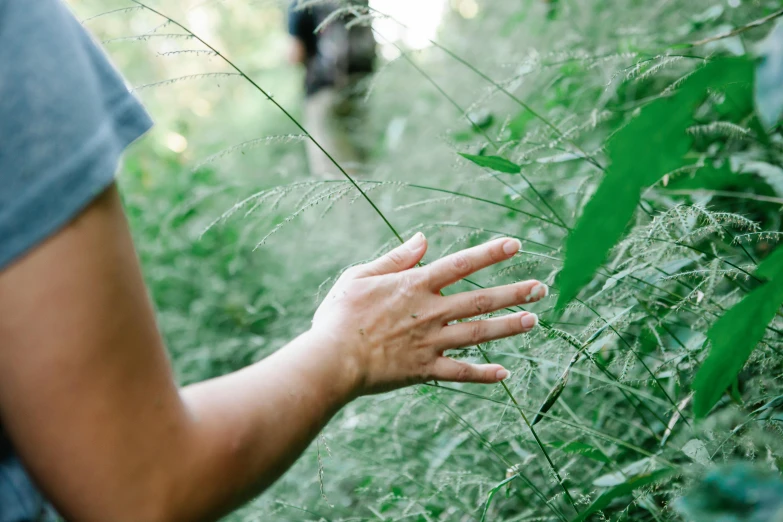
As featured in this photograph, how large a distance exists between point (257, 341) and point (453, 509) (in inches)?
33.7

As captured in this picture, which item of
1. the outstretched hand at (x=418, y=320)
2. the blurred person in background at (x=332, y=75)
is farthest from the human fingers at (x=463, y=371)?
the blurred person in background at (x=332, y=75)

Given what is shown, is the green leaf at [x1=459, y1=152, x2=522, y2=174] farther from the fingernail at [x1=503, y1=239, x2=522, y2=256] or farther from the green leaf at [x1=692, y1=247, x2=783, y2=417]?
the green leaf at [x1=692, y1=247, x2=783, y2=417]

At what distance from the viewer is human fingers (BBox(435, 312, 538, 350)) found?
0.71 metres

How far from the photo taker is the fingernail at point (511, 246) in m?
0.70

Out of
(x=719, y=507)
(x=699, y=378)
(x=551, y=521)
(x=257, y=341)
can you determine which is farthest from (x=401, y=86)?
(x=719, y=507)

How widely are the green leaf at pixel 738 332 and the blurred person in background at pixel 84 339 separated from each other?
0.41 metres

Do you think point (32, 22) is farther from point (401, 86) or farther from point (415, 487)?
point (401, 86)

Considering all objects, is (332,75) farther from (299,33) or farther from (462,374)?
(462,374)

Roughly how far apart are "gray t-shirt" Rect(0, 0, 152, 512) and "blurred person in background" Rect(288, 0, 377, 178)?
2.55m

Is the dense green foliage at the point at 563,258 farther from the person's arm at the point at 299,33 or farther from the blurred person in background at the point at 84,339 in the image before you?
the person's arm at the point at 299,33

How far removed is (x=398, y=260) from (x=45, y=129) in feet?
1.38

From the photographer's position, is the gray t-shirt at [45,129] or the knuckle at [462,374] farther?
the knuckle at [462,374]

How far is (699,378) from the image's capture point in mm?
583

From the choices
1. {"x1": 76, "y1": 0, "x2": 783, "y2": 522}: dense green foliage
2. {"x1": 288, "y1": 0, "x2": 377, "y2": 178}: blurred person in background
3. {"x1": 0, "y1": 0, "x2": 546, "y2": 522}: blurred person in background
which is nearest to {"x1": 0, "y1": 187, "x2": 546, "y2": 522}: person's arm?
{"x1": 0, "y1": 0, "x2": 546, "y2": 522}: blurred person in background
